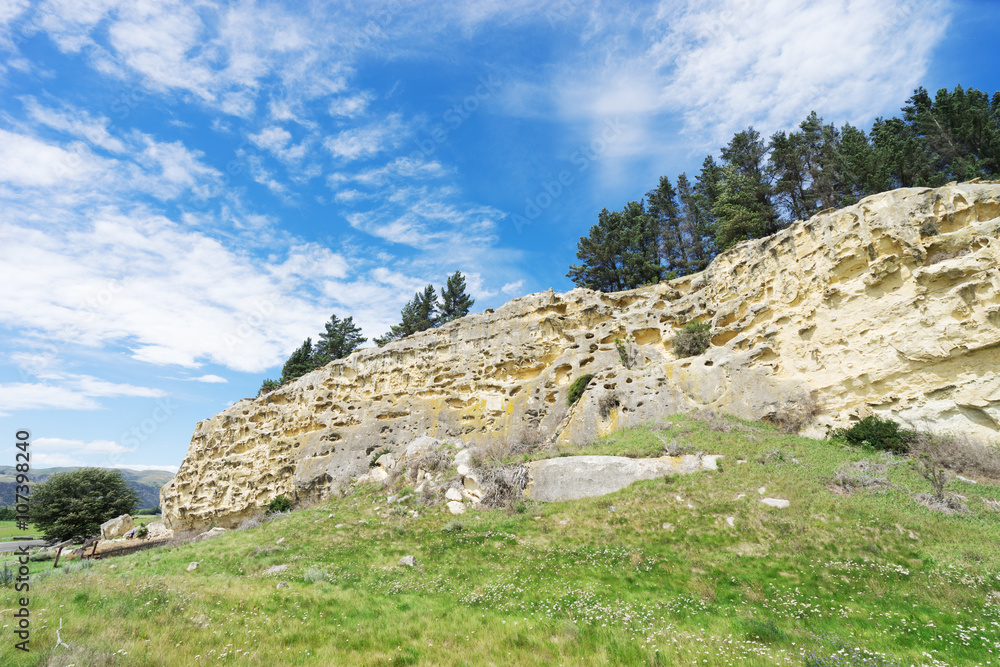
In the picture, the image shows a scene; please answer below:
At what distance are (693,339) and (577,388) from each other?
23.4ft

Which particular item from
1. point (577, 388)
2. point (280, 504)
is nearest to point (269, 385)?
point (280, 504)

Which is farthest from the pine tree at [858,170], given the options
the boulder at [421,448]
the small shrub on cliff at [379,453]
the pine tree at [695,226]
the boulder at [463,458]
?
the small shrub on cliff at [379,453]

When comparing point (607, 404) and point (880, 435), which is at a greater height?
point (607, 404)

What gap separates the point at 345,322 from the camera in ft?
178

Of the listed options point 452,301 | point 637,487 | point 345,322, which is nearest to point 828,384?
point 637,487

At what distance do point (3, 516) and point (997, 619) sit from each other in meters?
95.9

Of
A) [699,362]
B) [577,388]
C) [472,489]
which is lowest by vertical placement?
[472,489]

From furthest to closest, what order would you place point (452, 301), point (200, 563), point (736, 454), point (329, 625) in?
1. point (452, 301)
2. point (736, 454)
3. point (200, 563)
4. point (329, 625)

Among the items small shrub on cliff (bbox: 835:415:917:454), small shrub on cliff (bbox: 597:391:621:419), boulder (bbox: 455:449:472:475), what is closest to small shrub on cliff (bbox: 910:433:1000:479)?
small shrub on cliff (bbox: 835:415:917:454)

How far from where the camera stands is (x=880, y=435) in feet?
51.6

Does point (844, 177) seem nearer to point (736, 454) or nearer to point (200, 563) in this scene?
point (736, 454)

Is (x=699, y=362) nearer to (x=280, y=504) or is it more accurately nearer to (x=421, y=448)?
(x=421, y=448)

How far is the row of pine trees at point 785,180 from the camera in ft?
90.7

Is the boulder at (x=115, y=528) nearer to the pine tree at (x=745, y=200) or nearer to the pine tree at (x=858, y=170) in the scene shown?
the pine tree at (x=745, y=200)
